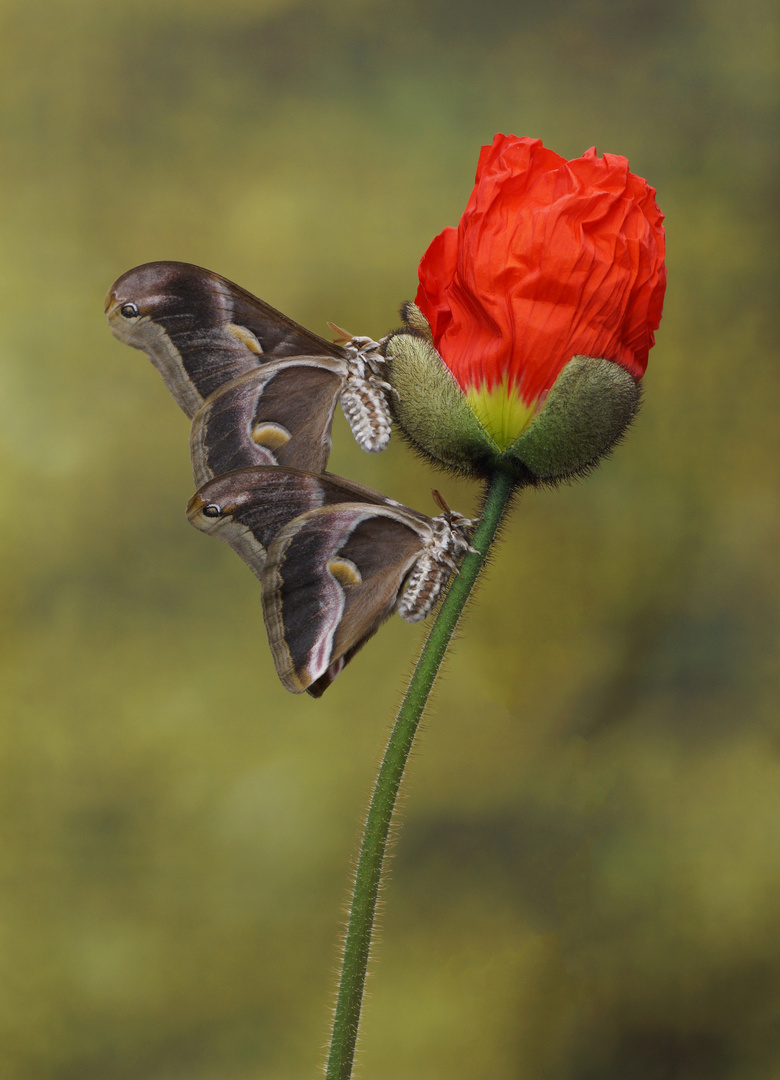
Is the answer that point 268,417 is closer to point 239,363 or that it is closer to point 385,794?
point 239,363

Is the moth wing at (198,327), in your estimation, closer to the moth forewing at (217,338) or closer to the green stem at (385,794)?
the moth forewing at (217,338)

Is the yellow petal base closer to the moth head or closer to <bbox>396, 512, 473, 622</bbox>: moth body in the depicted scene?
<bbox>396, 512, 473, 622</bbox>: moth body

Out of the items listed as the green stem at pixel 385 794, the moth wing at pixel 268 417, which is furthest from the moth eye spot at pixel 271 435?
the green stem at pixel 385 794

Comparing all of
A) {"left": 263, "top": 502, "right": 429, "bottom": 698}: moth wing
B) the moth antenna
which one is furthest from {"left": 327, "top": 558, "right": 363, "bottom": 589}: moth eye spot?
the moth antenna

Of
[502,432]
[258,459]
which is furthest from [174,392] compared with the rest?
[502,432]

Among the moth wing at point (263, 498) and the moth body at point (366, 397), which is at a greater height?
the moth body at point (366, 397)

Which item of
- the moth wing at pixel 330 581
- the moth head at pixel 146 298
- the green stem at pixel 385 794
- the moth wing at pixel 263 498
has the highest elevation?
the moth head at pixel 146 298

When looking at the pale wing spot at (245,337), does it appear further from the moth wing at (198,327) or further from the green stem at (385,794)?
the green stem at (385,794)
